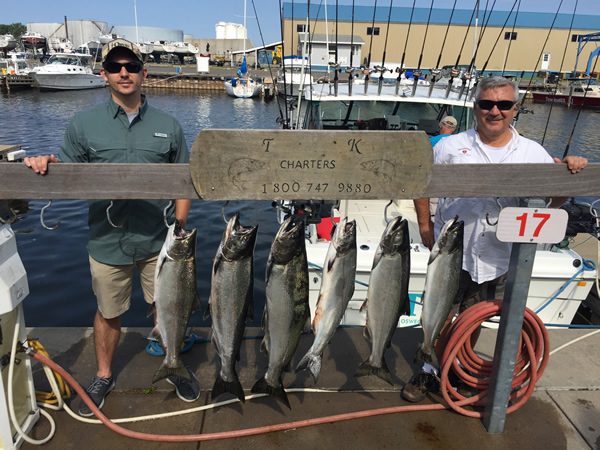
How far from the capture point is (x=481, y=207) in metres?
2.87

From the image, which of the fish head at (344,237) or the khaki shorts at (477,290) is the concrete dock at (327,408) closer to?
the khaki shorts at (477,290)

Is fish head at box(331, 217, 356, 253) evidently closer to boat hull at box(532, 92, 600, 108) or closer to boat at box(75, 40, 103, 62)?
boat hull at box(532, 92, 600, 108)

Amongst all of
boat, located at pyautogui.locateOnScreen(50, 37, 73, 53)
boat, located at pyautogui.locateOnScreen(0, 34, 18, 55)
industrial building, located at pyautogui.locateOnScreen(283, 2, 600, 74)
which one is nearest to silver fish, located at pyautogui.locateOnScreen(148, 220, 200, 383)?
industrial building, located at pyautogui.locateOnScreen(283, 2, 600, 74)

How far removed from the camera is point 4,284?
2342 mm

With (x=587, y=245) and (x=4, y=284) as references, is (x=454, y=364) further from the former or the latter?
(x=587, y=245)

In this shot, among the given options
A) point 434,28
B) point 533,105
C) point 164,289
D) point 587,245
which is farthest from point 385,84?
point 434,28

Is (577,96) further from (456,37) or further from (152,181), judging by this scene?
(152,181)

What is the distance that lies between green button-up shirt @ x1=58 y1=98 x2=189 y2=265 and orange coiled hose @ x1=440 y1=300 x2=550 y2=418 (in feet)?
7.06

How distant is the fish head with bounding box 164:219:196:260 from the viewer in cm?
228

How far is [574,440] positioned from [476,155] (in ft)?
6.48

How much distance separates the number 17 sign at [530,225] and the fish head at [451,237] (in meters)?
0.21

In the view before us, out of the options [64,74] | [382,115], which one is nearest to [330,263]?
[382,115]

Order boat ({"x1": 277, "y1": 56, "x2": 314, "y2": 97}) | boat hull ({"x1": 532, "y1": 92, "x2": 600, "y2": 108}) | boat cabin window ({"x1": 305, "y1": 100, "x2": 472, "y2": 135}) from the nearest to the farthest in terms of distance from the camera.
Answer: boat ({"x1": 277, "y1": 56, "x2": 314, "y2": 97}) → boat cabin window ({"x1": 305, "y1": 100, "x2": 472, "y2": 135}) → boat hull ({"x1": 532, "y1": 92, "x2": 600, "y2": 108})

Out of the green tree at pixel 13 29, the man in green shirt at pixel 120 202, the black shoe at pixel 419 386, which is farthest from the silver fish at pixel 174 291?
the green tree at pixel 13 29
